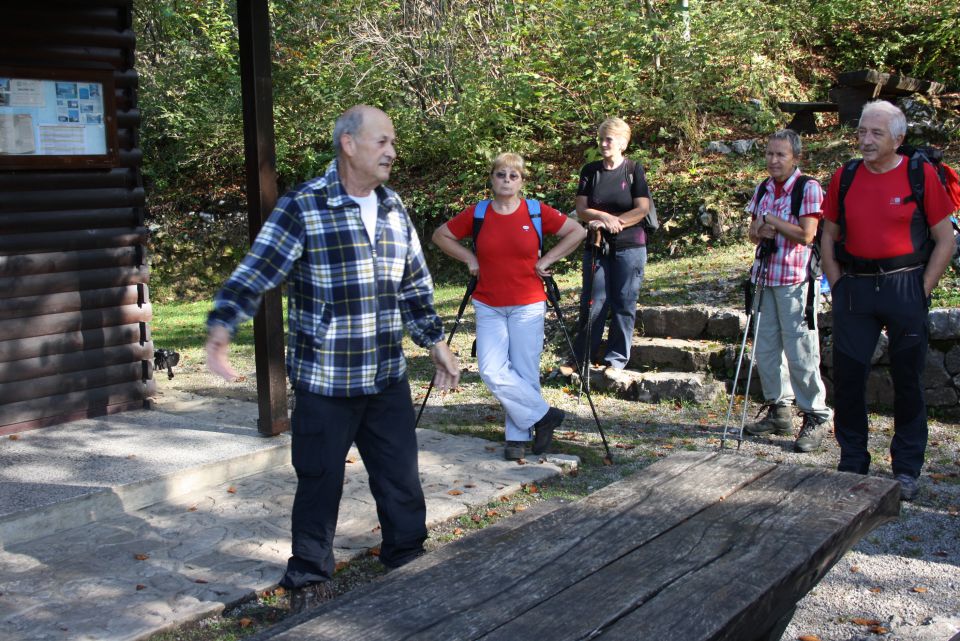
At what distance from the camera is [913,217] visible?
5.27 m

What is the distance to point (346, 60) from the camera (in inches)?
679

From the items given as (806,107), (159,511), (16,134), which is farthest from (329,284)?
(806,107)

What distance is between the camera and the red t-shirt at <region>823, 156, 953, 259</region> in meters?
5.22

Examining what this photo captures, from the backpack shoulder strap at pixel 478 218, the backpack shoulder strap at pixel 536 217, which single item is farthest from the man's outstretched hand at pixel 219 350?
the backpack shoulder strap at pixel 536 217

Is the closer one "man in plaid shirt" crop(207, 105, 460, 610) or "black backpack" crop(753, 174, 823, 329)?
"man in plaid shirt" crop(207, 105, 460, 610)

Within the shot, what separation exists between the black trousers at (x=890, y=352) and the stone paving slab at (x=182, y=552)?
1684 mm

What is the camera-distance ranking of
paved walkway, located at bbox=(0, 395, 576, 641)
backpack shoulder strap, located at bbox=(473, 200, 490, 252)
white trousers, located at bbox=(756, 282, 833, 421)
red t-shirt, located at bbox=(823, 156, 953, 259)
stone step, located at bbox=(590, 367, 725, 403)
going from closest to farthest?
paved walkway, located at bbox=(0, 395, 576, 641) → red t-shirt, located at bbox=(823, 156, 953, 259) → backpack shoulder strap, located at bbox=(473, 200, 490, 252) → white trousers, located at bbox=(756, 282, 833, 421) → stone step, located at bbox=(590, 367, 725, 403)

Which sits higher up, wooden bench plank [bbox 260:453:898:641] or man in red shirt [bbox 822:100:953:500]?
man in red shirt [bbox 822:100:953:500]

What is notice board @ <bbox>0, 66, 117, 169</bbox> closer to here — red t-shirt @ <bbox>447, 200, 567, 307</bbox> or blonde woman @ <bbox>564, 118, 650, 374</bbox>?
red t-shirt @ <bbox>447, 200, 567, 307</bbox>

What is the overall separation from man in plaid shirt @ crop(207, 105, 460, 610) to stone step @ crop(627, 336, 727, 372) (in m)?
4.67

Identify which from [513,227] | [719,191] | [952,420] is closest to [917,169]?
[513,227]

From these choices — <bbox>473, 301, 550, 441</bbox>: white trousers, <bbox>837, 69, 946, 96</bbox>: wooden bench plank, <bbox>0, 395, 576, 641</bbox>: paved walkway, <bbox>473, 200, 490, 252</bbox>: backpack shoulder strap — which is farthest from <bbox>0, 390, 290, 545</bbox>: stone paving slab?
<bbox>837, 69, 946, 96</bbox>: wooden bench plank

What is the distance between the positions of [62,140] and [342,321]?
3.82m

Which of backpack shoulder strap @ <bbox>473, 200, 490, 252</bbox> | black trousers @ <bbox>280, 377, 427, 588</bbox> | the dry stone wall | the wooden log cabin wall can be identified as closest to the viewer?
black trousers @ <bbox>280, 377, 427, 588</bbox>
